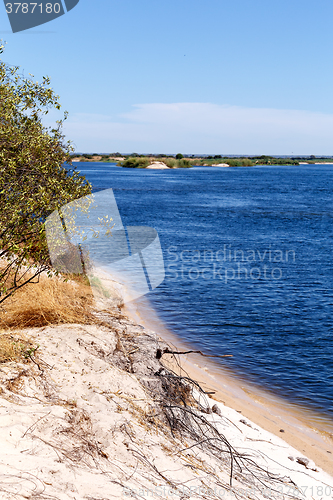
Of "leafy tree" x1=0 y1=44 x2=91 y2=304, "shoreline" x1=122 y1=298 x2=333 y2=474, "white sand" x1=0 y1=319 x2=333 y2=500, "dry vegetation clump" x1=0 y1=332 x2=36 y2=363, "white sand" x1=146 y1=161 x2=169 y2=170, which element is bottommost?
"shoreline" x1=122 y1=298 x2=333 y2=474

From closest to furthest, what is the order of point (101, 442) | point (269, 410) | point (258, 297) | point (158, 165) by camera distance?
point (101, 442), point (269, 410), point (258, 297), point (158, 165)

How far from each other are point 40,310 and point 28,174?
295 centimetres

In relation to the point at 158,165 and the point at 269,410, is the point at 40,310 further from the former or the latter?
the point at 158,165

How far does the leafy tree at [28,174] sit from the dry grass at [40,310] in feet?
3.98

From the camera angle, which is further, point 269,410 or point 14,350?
point 269,410

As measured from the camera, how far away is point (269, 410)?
29.6 ft

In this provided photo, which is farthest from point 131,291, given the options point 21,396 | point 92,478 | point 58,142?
point 92,478

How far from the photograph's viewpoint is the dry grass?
26.6ft

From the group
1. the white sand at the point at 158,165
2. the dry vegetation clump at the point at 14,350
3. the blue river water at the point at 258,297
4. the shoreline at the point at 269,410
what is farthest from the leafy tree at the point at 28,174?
Answer: the white sand at the point at 158,165

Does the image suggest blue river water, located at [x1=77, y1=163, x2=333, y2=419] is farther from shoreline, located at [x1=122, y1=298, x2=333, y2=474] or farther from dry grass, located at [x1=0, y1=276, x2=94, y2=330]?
dry grass, located at [x1=0, y1=276, x2=94, y2=330]

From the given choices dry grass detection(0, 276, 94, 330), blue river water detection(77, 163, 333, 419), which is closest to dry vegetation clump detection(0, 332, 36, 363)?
dry grass detection(0, 276, 94, 330)

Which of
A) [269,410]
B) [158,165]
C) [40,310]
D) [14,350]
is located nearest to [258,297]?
[269,410]

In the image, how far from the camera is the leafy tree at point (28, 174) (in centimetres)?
620

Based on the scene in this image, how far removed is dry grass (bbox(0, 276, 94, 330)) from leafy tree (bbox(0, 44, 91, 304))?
1.21 metres
